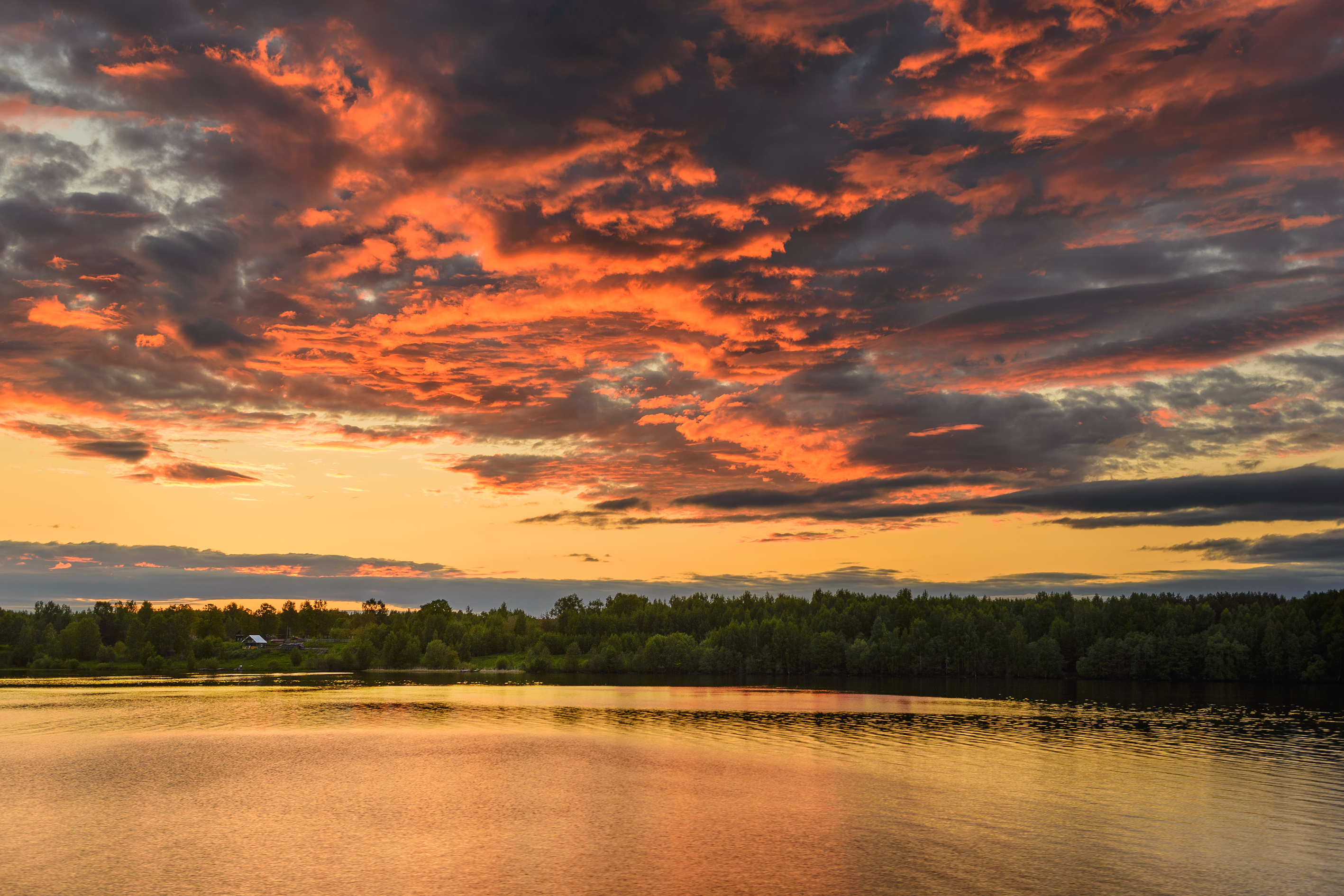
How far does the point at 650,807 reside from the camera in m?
59.5

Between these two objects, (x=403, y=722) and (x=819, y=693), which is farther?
(x=819, y=693)

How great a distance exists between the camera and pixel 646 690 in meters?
199

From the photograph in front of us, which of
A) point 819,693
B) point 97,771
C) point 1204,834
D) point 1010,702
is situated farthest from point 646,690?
point 1204,834

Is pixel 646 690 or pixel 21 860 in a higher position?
pixel 21 860

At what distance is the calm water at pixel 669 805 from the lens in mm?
42469

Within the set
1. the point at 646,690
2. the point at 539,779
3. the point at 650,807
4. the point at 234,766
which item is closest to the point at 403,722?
the point at 234,766

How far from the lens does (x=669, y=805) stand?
60.2 m

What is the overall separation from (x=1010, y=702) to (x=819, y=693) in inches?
1677

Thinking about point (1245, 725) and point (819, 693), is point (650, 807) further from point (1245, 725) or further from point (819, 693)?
point (819, 693)

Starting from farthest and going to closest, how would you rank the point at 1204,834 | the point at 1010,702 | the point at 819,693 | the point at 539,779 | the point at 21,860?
the point at 819,693 → the point at 1010,702 → the point at 539,779 → the point at 1204,834 → the point at 21,860

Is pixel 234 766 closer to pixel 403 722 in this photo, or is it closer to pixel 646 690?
pixel 403 722

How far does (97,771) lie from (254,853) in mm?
37271

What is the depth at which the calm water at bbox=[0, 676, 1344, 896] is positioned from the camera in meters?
42.5

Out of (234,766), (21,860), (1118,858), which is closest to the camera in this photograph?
(21,860)
